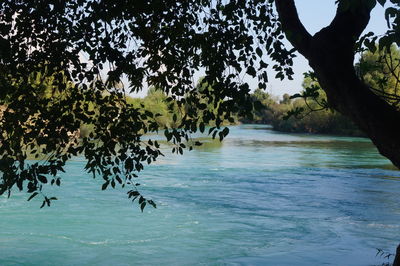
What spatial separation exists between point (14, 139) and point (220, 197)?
1241 cm

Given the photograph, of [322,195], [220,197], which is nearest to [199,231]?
[220,197]

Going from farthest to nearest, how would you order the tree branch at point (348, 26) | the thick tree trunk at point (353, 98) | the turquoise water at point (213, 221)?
the turquoise water at point (213, 221) → the tree branch at point (348, 26) → the thick tree trunk at point (353, 98)

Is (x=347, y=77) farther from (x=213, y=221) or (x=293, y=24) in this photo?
(x=213, y=221)

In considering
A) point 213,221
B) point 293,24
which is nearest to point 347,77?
point 293,24

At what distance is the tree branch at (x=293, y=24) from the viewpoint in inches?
159

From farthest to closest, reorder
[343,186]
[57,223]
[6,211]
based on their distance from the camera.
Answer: [343,186], [6,211], [57,223]

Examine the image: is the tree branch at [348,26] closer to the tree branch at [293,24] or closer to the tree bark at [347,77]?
the tree bark at [347,77]

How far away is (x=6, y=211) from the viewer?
14.4m

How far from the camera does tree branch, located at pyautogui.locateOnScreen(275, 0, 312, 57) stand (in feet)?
13.3

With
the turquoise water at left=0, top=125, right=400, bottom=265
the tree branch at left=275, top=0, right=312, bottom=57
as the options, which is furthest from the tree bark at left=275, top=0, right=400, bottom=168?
the turquoise water at left=0, top=125, right=400, bottom=265

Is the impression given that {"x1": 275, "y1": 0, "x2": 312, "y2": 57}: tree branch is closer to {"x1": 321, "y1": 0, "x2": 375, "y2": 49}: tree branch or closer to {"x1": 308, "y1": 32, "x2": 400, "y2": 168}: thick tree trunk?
{"x1": 308, "y1": 32, "x2": 400, "y2": 168}: thick tree trunk

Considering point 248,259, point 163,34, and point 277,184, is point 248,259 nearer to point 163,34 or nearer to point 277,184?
point 163,34

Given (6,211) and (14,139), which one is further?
(6,211)

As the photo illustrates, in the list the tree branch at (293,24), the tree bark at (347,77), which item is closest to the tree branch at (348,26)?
the tree bark at (347,77)
